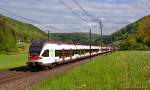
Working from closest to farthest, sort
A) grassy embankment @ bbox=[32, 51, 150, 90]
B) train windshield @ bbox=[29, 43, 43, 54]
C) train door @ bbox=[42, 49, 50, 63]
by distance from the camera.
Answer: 1. grassy embankment @ bbox=[32, 51, 150, 90]
2. train windshield @ bbox=[29, 43, 43, 54]
3. train door @ bbox=[42, 49, 50, 63]

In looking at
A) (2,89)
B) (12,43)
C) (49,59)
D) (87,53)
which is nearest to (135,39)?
(12,43)

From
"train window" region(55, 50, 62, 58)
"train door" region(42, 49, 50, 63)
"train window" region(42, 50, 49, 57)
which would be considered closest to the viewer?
"train door" region(42, 49, 50, 63)

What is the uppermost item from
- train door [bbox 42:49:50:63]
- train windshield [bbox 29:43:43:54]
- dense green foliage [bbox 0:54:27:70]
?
train windshield [bbox 29:43:43:54]

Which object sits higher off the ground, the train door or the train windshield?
the train windshield

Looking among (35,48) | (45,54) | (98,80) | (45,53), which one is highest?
(35,48)

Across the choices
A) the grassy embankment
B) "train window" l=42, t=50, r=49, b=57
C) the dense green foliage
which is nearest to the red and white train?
"train window" l=42, t=50, r=49, b=57

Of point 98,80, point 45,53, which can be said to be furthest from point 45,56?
point 98,80

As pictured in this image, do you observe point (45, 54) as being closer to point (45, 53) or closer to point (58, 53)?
point (45, 53)

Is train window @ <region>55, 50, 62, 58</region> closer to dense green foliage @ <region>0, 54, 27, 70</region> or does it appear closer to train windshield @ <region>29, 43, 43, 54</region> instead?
train windshield @ <region>29, 43, 43, 54</region>

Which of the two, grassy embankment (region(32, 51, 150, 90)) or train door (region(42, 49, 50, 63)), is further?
train door (region(42, 49, 50, 63))

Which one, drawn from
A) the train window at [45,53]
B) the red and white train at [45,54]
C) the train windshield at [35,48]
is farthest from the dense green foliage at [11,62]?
the train window at [45,53]

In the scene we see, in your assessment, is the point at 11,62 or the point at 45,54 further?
the point at 11,62

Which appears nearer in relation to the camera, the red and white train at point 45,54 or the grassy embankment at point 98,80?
the grassy embankment at point 98,80

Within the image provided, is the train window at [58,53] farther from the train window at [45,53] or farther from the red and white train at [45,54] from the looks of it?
the train window at [45,53]
